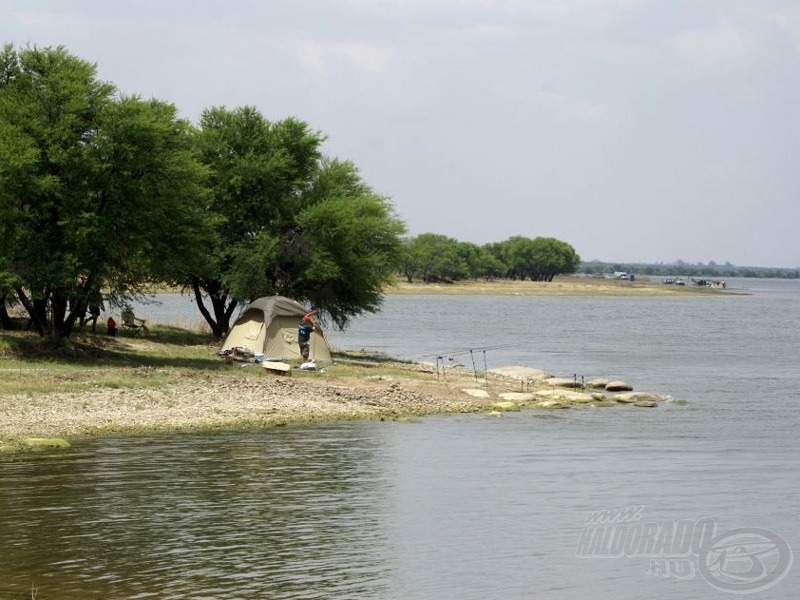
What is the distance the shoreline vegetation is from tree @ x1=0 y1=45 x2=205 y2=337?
2416 mm

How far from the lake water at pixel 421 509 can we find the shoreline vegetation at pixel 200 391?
48.0 inches

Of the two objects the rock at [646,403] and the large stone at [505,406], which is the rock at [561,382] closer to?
the rock at [646,403]

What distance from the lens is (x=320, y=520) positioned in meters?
19.2

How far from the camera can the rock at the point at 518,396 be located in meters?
36.2

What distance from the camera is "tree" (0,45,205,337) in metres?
34.4

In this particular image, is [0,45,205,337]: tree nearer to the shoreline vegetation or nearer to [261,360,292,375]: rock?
the shoreline vegetation

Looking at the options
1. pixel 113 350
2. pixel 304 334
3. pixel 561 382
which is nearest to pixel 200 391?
pixel 304 334

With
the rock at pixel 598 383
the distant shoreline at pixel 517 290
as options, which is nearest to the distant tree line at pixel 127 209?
the rock at pixel 598 383

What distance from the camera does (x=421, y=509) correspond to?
20656mm

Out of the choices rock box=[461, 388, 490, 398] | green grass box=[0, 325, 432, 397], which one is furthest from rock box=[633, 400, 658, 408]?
green grass box=[0, 325, 432, 397]

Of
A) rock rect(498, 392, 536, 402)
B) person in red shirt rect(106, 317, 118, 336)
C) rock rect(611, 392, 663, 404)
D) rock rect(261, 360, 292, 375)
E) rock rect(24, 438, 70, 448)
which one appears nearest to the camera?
rock rect(24, 438, 70, 448)

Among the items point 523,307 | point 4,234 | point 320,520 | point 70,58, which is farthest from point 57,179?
point 523,307

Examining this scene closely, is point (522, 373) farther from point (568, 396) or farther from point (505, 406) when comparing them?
point (505, 406)

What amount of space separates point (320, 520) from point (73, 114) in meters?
20.8
